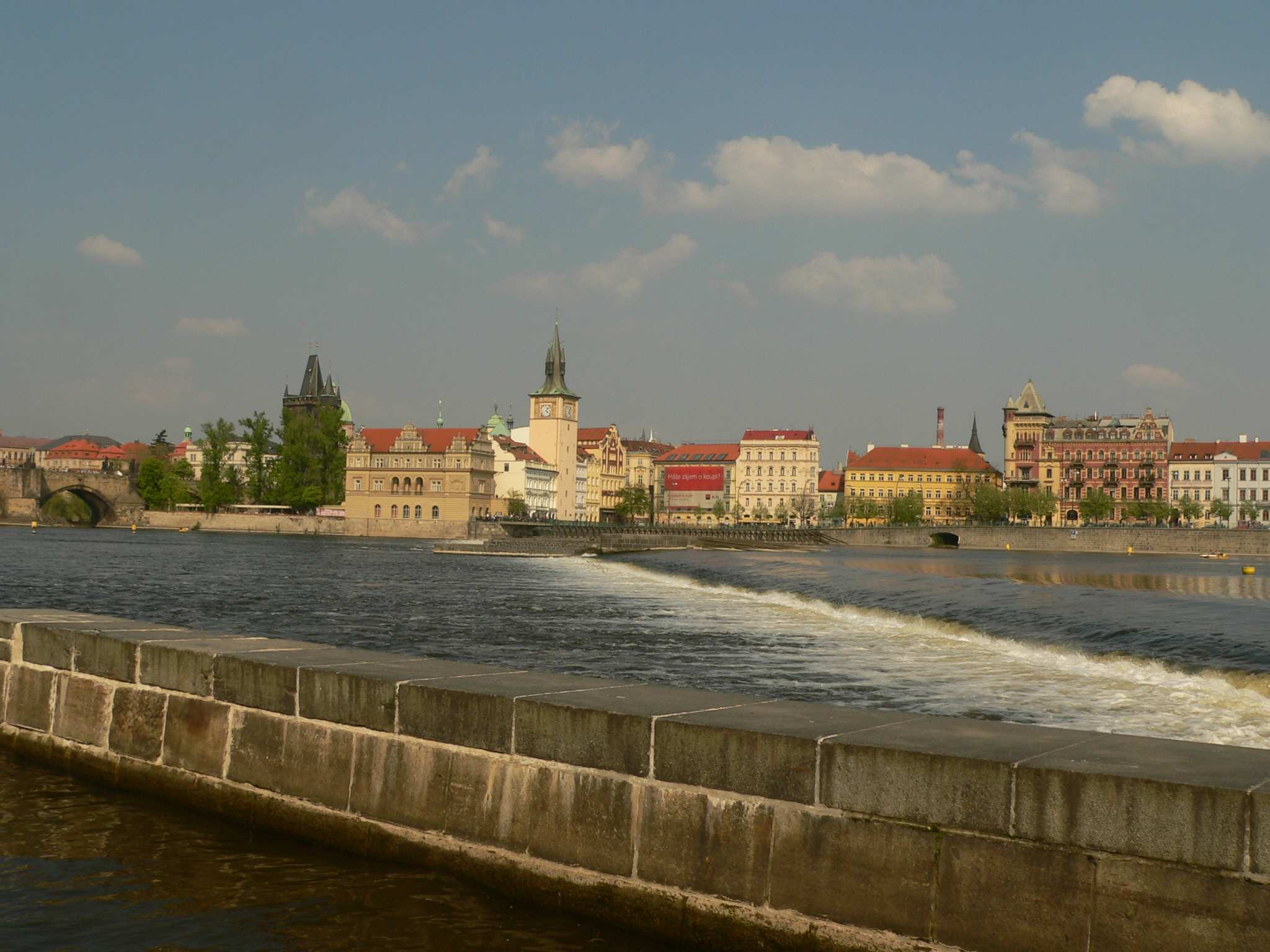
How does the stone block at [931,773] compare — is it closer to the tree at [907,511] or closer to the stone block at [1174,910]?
the stone block at [1174,910]

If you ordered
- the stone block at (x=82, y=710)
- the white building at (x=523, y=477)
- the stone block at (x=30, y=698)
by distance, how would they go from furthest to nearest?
1. the white building at (x=523, y=477)
2. the stone block at (x=30, y=698)
3. the stone block at (x=82, y=710)

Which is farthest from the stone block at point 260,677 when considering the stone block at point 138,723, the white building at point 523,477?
the white building at point 523,477

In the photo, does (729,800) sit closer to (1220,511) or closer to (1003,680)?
(1003,680)

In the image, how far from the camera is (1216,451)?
177750 millimetres

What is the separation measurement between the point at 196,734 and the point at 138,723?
0.78 m

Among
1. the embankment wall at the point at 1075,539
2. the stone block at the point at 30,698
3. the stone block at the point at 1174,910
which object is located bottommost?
the embankment wall at the point at 1075,539

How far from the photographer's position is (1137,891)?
15.8ft

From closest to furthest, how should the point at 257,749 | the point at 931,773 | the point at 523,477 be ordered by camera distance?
the point at 931,773 < the point at 257,749 < the point at 523,477

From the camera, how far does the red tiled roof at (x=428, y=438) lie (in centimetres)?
17262

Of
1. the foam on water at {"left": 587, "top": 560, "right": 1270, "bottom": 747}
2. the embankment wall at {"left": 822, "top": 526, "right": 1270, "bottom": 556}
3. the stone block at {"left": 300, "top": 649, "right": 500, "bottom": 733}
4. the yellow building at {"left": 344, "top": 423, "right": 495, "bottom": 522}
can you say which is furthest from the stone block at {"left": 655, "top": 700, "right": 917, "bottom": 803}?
the yellow building at {"left": 344, "top": 423, "right": 495, "bottom": 522}

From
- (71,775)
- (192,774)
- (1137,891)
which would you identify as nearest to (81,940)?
(192,774)

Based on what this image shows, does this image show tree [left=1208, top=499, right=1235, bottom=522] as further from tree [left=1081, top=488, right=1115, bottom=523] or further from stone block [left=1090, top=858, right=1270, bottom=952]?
stone block [left=1090, top=858, right=1270, bottom=952]

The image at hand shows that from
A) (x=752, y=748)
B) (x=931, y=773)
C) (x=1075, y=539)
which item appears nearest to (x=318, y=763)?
(x=752, y=748)

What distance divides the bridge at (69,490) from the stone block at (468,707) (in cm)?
16960
